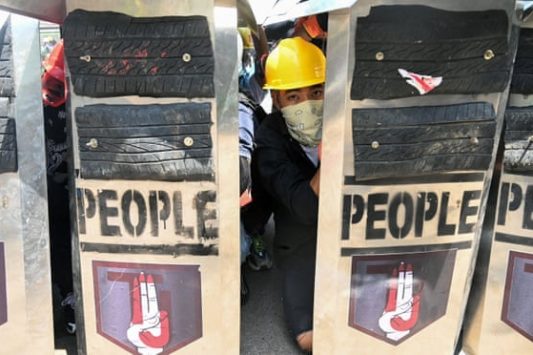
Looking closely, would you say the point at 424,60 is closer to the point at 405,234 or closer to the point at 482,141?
the point at 482,141

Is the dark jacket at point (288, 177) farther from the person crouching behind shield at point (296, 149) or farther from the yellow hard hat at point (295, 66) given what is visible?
the yellow hard hat at point (295, 66)

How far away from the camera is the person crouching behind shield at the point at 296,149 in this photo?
69.6 inches

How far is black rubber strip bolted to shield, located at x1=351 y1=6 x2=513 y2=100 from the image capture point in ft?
4.75

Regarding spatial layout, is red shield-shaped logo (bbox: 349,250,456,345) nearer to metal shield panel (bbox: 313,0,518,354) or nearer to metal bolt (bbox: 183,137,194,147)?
metal shield panel (bbox: 313,0,518,354)

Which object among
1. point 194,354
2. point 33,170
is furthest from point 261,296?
point 33,170

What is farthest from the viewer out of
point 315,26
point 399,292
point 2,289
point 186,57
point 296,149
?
point 315,26

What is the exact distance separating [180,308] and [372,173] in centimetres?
74

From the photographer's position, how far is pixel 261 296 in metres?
2.31

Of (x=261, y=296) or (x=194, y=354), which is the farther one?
(x=261, y=296)

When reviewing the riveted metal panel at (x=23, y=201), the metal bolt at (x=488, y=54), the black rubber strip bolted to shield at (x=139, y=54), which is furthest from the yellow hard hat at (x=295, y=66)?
the riveted metal panel at (x=23, y=201)

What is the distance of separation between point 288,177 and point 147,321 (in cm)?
68

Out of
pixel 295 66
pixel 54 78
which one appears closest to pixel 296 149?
pixel 295 66

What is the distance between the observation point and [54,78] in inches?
70.0

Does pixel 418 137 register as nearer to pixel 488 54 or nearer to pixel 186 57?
pixel 488 54
